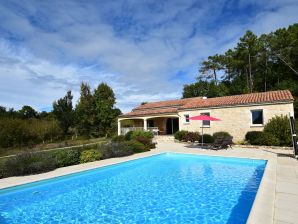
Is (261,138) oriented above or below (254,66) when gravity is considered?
below

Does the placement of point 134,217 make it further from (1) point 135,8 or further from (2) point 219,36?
(2) point 219,36

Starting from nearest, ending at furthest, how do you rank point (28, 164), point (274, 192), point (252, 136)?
point (274, 192) → point (28, 164) → point (252, 136)

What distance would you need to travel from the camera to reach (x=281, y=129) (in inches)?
656

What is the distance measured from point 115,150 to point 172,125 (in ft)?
58.4

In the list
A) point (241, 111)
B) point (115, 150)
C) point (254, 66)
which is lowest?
point (115, 150)

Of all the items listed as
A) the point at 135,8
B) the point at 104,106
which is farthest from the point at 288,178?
the point at 104,106

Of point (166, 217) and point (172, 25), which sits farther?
point (172, 25)

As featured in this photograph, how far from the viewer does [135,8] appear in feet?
48.0

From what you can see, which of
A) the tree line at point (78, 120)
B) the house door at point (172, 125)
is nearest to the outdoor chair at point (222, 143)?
the house door at point (172, 125)

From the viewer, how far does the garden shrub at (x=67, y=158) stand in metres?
12.7

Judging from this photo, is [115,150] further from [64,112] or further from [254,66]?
[254,66]

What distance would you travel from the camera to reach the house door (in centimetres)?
3178

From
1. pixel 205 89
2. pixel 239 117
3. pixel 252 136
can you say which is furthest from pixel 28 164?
pixel 205 89

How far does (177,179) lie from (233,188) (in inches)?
106
